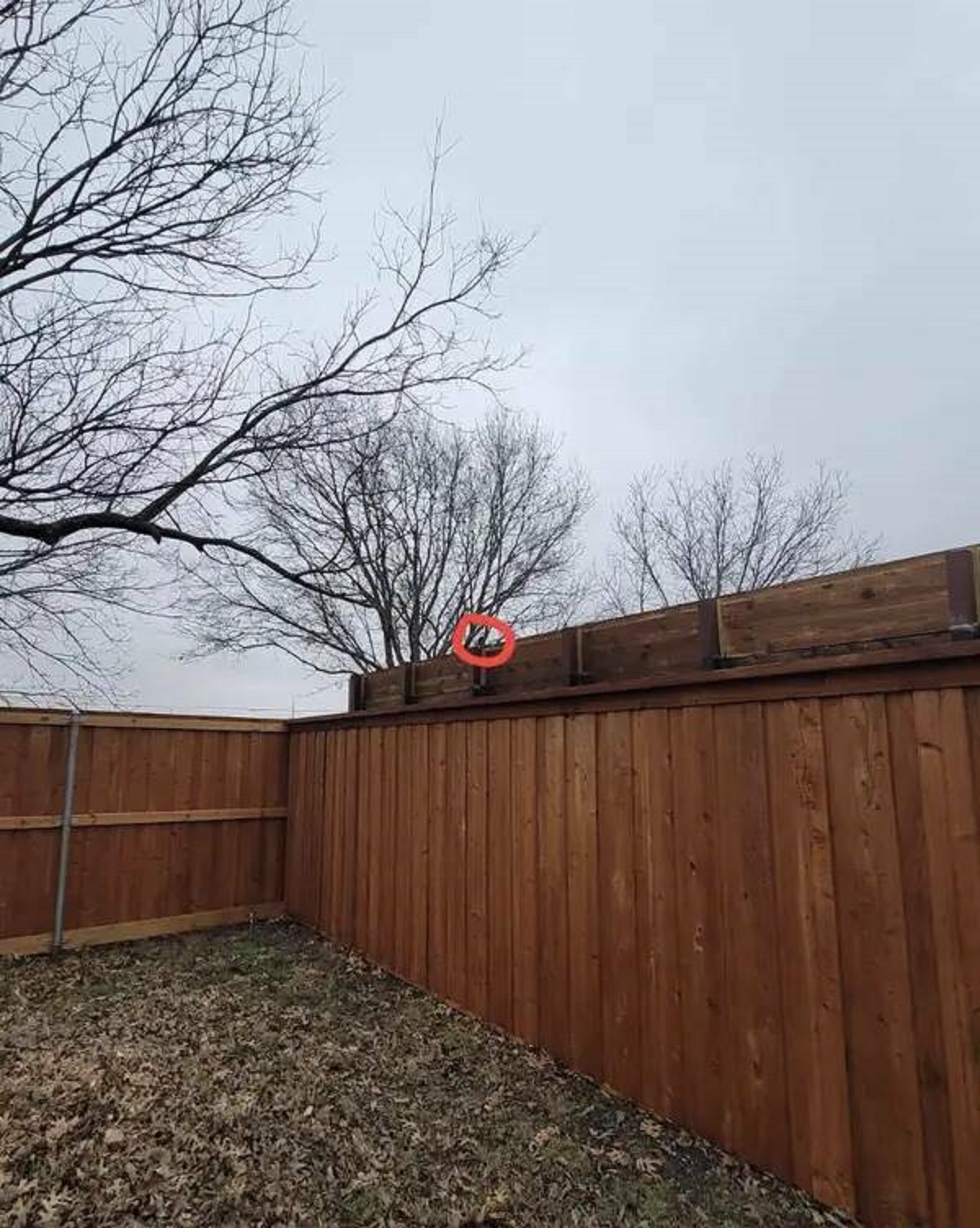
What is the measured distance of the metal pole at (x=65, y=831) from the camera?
4.96m

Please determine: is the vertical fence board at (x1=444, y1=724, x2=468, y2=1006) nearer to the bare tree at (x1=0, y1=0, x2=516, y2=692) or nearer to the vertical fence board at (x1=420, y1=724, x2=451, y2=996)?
the vertical fence board at (x1=420, y1=724, x2=451, y2=996)

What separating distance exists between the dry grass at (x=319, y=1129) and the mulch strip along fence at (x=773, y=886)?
8.3 inches

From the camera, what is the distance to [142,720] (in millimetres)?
5422

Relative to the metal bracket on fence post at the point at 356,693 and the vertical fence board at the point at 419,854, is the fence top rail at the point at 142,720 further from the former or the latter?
the vertical fence board at the point at 419,854

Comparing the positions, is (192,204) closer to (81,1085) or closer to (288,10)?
(288,10)

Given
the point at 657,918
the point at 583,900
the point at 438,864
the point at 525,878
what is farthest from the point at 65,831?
the point at 657,918

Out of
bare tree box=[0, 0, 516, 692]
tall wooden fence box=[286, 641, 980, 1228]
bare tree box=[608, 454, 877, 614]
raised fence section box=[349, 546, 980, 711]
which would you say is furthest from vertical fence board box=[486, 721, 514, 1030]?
bare tree box=[608, 454, 877, 614]

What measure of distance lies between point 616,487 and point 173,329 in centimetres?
932

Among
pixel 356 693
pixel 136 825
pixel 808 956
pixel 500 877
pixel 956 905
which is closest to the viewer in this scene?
pixel 956 905

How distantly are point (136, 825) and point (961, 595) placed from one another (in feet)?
17.8

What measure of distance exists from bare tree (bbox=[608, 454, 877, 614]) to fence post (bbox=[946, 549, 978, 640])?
8.56m

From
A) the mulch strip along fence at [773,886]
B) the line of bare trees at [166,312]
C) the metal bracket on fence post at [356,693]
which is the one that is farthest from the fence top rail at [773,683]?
the metal bracket on fence post at [356,693]

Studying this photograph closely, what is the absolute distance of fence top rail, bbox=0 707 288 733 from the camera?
4.97 m

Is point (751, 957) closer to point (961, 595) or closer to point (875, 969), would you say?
point (875, 969)
